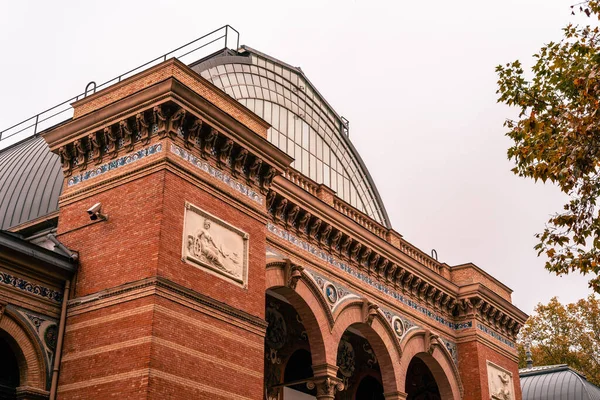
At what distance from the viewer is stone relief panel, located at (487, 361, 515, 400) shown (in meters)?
28.8

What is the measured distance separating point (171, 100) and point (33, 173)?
909 cm

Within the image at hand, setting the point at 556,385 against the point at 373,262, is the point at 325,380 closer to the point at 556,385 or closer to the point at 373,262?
the point at 373,262

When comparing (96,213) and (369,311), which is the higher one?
(369,311)

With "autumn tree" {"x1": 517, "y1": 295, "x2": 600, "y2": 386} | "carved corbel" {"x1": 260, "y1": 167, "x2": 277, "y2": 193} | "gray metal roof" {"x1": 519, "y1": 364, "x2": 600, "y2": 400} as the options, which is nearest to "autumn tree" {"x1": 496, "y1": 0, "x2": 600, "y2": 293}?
"carved corbel" {"x1": 260, "y1": 167, "x2": 277, "y2": 193}

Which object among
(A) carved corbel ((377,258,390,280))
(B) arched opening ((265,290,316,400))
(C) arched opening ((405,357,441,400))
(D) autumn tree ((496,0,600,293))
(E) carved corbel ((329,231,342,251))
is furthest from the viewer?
(C) arched opening ((405,357,441,400))

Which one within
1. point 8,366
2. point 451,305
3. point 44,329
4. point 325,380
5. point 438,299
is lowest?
point 8,366

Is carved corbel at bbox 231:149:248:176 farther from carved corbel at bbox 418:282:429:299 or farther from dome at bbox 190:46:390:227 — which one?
carved corbel at bbox 418:282:429:299

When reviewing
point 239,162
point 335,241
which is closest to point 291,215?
point 335,241

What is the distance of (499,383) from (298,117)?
11.9m

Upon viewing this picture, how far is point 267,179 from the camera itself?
1980cm

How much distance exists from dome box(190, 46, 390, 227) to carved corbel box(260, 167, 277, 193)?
Result: 5.67m

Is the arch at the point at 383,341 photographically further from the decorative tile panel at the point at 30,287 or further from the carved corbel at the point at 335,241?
the decorative tile panel at the point at 30,287

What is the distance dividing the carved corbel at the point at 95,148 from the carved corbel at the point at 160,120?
172 cm

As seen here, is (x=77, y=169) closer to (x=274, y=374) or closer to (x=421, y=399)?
(x=274, y=374)
